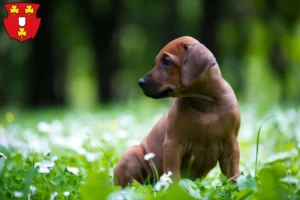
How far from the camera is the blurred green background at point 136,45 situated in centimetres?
2009

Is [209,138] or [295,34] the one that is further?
[295,34]

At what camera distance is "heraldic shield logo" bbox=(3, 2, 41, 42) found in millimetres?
5191

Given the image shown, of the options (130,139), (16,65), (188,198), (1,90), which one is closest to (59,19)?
(16,65)

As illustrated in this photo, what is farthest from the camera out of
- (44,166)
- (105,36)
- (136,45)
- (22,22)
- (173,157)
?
(136,45)

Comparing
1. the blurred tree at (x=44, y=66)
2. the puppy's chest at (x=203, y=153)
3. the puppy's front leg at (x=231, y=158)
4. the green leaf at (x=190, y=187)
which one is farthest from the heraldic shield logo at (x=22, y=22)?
the blurred tree at (x=44, y=66)

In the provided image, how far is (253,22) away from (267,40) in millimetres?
1911

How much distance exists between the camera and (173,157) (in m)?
4.20

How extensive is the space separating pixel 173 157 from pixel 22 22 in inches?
85.9

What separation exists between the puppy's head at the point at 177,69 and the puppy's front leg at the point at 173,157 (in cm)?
39

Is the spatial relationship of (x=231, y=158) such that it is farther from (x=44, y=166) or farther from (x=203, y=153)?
(x=44, y=166)

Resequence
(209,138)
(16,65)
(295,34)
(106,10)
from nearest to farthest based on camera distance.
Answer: (209,138), (295,34), (106,10), (16,65)

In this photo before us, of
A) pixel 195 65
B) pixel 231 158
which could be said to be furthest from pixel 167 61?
pixel 231 158

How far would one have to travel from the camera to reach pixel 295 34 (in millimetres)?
20000

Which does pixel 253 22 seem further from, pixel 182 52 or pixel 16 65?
pixel 182 52
